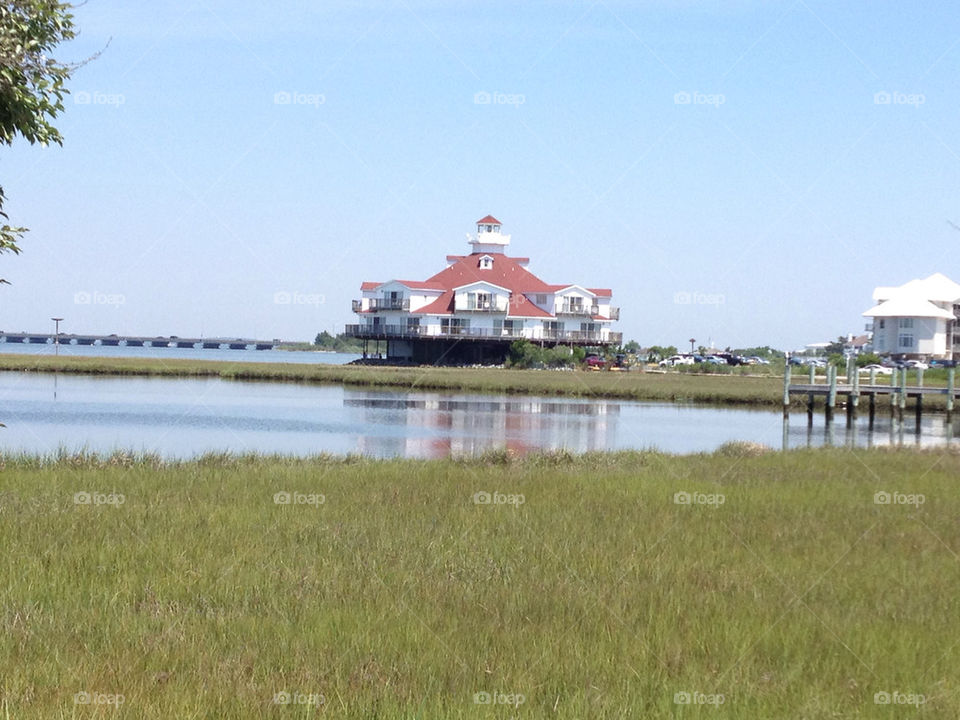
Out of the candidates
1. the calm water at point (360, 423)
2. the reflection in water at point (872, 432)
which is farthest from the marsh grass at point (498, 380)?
the reflection in water at point (872, 432)

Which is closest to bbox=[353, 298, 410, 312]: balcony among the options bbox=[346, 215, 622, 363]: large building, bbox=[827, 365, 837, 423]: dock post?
bbox=[346, 215, 622, 363]: large building

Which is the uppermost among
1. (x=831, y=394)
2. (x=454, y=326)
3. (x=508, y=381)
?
(x=454, y=326)

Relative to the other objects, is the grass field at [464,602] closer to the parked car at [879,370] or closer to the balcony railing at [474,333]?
the parked car at [879,370]

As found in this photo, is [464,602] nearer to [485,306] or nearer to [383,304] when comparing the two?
[485,306]

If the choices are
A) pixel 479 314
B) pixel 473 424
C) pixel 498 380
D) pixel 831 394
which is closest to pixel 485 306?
pixel 479 314

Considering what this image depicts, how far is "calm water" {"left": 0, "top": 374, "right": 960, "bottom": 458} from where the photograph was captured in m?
33.9

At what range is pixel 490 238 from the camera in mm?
112562

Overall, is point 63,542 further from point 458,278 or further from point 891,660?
point 458,278

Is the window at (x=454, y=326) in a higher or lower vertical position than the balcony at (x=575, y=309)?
lower

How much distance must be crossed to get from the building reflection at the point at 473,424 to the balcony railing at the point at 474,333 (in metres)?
34.8

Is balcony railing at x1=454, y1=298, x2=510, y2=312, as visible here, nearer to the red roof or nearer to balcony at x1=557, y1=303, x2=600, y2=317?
the red roof

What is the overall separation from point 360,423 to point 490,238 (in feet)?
230

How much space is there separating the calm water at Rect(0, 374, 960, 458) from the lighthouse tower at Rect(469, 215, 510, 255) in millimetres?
46978

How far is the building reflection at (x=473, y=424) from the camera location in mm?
34875
